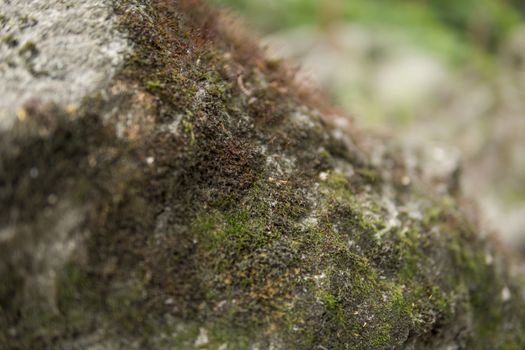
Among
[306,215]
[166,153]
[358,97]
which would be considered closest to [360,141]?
[306,215]

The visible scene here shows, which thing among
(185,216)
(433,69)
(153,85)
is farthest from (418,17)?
(185,216)

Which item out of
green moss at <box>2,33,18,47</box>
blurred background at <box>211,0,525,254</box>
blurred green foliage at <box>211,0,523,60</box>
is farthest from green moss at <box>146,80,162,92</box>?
blurred green foliage at <box>211,0,523,60</box>

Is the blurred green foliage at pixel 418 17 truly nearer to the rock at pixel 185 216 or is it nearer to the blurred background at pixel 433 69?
the blurred background at pixel 433 69

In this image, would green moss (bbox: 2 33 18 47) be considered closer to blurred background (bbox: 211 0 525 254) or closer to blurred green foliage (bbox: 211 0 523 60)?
blurred background (bbox: 211 0 525 254)

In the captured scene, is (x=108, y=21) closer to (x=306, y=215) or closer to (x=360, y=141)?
(x=306, y=215)

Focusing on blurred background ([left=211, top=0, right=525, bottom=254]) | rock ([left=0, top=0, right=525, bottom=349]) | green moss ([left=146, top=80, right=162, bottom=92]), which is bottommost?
blurred background ([left=211, top=0, right=525, bottom=254])

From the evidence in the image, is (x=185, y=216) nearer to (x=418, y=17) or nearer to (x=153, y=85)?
(x=153, y=85)

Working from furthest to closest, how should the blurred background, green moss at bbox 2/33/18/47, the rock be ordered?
the blurred background < green moss at bbox 2/33/18/47 < the rock
